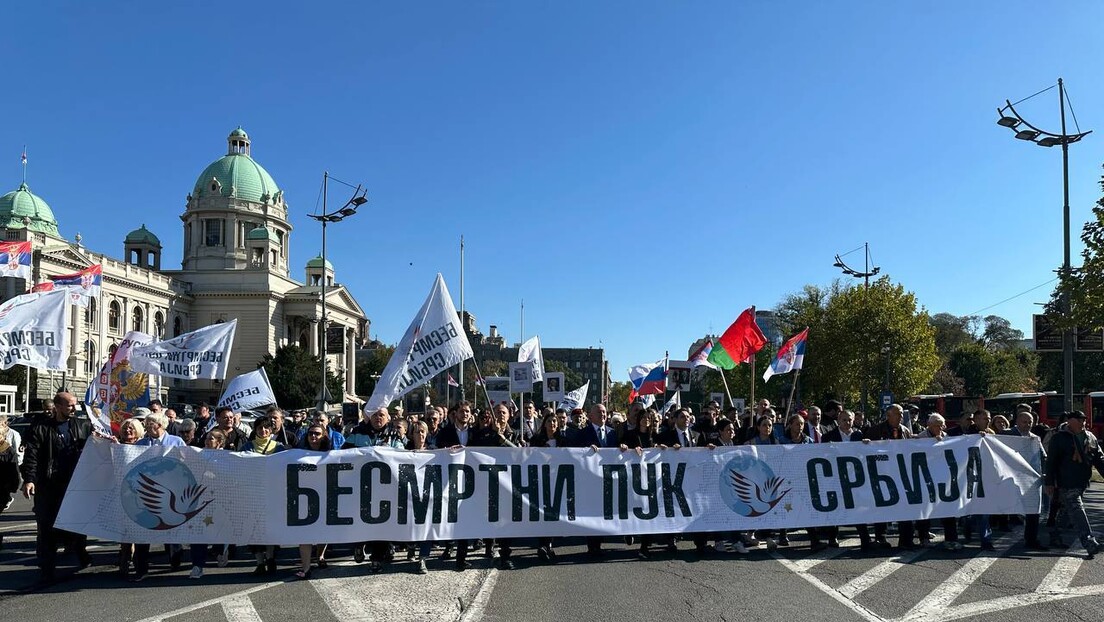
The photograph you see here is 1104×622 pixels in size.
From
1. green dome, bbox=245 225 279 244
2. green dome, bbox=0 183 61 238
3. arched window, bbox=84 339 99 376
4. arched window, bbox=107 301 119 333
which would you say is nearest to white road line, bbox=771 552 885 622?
arched window, bbox=84 339 99 376

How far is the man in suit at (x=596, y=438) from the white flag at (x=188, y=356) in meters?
7.94

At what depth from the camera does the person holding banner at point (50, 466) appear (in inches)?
342

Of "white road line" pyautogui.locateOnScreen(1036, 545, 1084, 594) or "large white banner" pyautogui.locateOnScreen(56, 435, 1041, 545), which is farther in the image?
"large white banner" pyautogui.locateOnScreen(56, 435, 1041, 545)

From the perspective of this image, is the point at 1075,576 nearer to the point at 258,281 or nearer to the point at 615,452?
the point at 615,452

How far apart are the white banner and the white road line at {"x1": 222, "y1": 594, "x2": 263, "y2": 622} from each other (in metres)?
9.16

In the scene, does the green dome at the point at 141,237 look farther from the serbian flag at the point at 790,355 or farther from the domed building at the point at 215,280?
the serbian flag at the point at 790,355

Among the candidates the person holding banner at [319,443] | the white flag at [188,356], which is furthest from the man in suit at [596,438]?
the white flag at [188,356]

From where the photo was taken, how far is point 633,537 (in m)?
10.8

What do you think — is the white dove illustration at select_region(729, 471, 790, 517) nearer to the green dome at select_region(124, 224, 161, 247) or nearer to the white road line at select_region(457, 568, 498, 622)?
the white road line at select_region(457, 568, 498, 622)

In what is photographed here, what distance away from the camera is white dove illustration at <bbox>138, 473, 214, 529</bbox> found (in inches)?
350

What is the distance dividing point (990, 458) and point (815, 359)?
120 feet

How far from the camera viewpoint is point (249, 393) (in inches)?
672

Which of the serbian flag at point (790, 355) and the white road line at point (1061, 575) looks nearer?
the white road line at point (1061, 575)

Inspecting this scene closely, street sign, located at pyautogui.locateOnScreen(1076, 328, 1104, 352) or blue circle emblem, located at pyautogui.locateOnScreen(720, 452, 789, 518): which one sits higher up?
street sign, located at pyautogui.locateOnScreen(1076, 328, 1104, 352)
